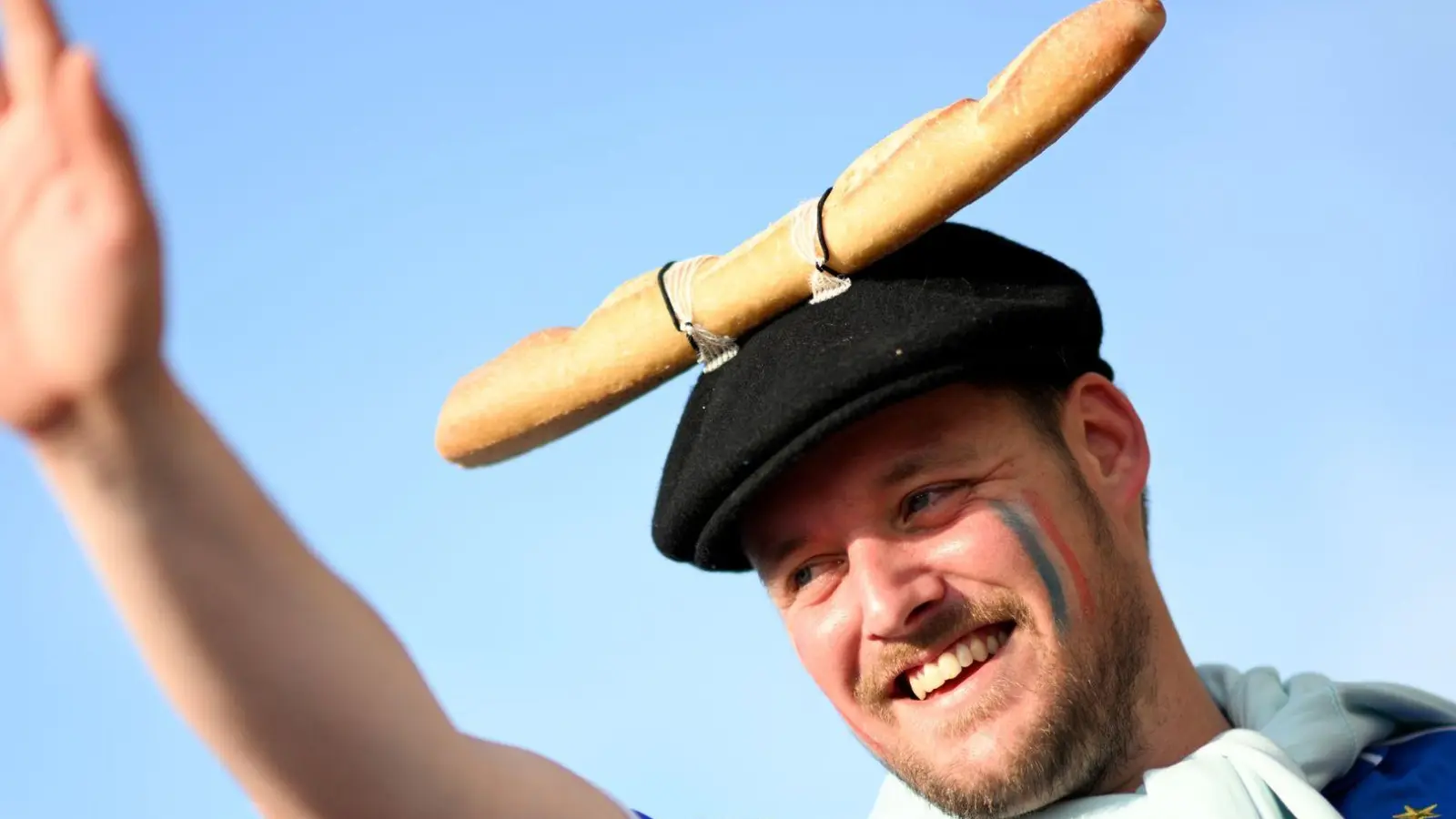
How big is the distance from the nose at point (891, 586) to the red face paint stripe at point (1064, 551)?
19 centimetres

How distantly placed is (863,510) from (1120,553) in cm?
45

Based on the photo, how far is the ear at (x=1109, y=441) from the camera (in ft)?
7.96

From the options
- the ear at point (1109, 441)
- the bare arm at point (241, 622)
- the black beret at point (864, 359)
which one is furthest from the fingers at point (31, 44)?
the ear at point (1109, 441)

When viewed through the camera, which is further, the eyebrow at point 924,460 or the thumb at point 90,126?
the eyebrow at point 924,460

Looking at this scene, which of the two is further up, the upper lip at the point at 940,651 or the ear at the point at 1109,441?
the ear at the point at 1109,441

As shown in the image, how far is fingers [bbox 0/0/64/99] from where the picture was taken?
1265mm

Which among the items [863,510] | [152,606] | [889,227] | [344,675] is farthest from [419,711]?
[889,227]

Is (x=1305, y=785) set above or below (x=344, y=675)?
below

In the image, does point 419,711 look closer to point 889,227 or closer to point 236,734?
point 236,734

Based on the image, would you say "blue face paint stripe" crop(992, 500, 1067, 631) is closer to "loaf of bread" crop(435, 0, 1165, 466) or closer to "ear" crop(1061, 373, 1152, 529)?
"ear" crop(1061, 373, 1152, 529)

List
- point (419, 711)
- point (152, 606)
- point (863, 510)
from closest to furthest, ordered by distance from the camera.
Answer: point (152, 606) < point (419, 711) < point (863, 510)

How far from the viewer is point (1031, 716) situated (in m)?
2.15

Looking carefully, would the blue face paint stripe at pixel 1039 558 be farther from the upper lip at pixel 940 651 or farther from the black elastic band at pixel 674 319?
the black elastic band at pixel 674 319

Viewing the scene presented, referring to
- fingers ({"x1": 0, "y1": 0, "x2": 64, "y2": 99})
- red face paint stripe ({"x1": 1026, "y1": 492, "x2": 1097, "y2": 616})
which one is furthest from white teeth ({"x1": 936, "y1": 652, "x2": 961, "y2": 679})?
fingers ({"x1": 0, "y1": 0, "x2": 64, "y2": 99})
